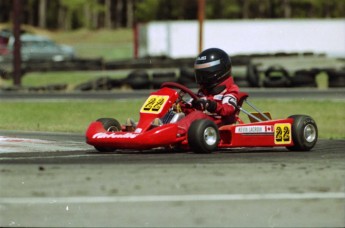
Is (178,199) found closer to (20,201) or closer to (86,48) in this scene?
(20,201)

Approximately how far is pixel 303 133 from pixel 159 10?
255 ft

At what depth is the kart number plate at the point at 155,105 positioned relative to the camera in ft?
29.2

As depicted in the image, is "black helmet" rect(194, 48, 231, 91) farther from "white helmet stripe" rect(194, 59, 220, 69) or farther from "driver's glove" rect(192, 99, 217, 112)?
"driver's glove" rect(192, 99, 217, 112)

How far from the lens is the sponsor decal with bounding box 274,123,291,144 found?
373 inches

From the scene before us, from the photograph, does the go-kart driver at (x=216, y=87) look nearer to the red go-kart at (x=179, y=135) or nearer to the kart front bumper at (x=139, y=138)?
the red go-kart at (x=179, y=135)

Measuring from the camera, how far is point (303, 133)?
9531 mm

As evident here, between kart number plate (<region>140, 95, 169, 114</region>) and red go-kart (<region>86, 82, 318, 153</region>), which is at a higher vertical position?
kart number plate (<region>140, 95, 169, 114</region>)

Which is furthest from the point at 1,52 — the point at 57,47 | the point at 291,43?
the point at 291,43

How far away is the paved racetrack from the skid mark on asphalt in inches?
45.7

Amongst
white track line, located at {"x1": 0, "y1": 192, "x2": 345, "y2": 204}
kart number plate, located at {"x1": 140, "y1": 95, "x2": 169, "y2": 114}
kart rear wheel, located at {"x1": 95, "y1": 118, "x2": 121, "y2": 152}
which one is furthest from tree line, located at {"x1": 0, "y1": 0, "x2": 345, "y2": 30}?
white track line, located at {"x1": 0, "y1": 192, "x2": 345, "y2": 204}

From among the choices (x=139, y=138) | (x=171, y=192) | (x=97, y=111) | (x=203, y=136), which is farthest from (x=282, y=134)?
(x=97, y=111)

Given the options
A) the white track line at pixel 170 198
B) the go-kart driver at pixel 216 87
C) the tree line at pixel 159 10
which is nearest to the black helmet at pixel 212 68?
the go-kart driver at pixel 216 87

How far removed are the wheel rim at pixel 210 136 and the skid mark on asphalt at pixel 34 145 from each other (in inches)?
58.8

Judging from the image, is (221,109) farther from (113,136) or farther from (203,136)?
(113,136)
